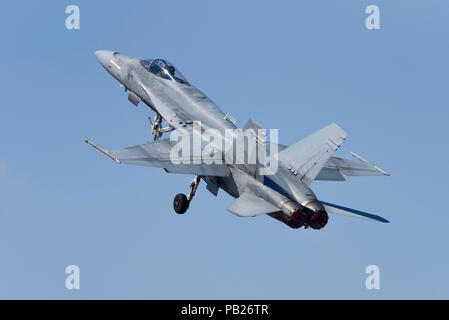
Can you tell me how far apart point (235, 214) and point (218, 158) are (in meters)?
4.14

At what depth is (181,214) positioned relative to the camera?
→ 33.8 meters

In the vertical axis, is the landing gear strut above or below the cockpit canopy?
below

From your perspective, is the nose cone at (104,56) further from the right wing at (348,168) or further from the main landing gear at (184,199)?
the right wing at (348,168)

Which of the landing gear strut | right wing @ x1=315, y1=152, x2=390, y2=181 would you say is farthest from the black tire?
right wing @ x1=315, y1=152, x2=390, y2=181

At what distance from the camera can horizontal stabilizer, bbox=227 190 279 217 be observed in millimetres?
29531

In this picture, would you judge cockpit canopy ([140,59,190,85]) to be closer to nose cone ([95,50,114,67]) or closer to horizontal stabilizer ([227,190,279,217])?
nose cone ([95,50,114,67])

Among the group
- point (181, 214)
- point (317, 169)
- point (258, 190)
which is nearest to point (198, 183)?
point (181, 214)

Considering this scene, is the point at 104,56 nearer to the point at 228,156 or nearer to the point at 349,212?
the point at 228,156

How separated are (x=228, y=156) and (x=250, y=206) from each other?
318cm

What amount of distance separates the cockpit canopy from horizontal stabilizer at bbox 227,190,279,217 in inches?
335

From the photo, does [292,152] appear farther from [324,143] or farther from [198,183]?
[198,183]

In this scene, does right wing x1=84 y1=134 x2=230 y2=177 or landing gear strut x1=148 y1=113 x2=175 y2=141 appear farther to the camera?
landing gear strut x1=148 y1=113 x2=175 y2=141

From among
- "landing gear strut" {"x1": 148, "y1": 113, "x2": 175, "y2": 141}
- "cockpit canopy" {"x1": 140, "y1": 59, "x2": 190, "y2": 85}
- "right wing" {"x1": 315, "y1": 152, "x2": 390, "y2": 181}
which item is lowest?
"right wing" {"x1": 315, "y1": 152, "x2": 390, "y2": 181}

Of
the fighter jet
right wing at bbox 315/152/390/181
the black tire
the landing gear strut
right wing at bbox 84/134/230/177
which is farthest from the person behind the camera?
the landing gear strut
